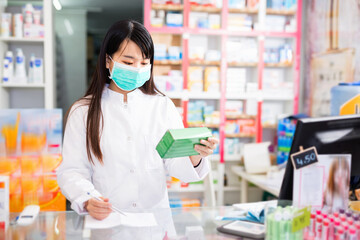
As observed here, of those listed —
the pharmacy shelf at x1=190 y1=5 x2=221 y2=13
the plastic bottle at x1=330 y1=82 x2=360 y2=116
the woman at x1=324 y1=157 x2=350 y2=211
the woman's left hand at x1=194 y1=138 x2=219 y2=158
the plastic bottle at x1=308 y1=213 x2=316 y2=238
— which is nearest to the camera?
the plastic bottle at x1=308 y1=213 x2=316 y2=238

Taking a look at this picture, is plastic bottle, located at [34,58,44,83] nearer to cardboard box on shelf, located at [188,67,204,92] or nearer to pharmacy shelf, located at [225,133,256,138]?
cardboard box on shelf, located at [188,67,204,92]

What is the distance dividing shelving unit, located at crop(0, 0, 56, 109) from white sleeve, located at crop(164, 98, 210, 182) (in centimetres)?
244

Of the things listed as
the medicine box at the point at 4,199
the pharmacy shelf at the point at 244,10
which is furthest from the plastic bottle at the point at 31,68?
the medicine box at the point at 4,199

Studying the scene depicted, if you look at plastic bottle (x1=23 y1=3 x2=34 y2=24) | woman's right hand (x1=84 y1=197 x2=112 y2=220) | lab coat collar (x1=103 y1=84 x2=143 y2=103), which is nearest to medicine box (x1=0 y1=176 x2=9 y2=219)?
woman's right hand (x1=84 y1=197 x2=112 y2=220)

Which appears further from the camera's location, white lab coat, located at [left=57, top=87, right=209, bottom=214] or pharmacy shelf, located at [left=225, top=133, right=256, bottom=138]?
pharmacy shelf, located at [left=225, top=133, right=256, bottom=138]

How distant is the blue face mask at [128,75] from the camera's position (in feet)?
5.69

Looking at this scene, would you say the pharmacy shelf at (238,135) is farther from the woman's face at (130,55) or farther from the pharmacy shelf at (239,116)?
the woman's face at (130,55)

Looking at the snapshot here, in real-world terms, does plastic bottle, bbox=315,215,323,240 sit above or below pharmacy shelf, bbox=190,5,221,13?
below

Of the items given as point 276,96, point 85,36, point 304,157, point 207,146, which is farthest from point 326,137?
point 85,36

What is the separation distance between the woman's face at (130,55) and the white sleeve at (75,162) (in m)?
0.32

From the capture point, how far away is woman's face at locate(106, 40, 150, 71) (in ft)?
5.60

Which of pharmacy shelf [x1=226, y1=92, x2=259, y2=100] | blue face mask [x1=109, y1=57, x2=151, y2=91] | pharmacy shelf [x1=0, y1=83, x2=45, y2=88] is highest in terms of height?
blue face mask [x1=109, y1=57, x2=151, y2=91]

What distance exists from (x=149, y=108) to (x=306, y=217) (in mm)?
968

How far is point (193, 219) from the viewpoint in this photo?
1448 millimetres
